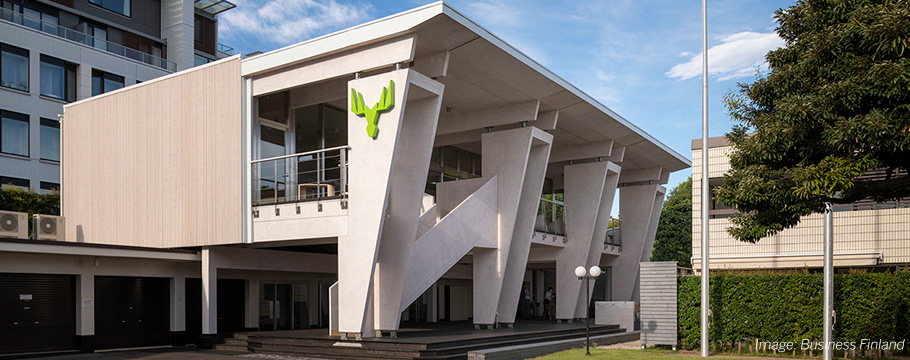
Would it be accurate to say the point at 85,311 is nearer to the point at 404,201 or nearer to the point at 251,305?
the point at 251,305

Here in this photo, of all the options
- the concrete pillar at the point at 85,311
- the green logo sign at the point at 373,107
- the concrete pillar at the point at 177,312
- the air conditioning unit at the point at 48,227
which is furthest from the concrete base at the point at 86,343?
the green logo sign at the point at 373,107

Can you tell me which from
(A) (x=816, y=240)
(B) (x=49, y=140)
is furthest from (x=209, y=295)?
(B) (x=49, y=140)

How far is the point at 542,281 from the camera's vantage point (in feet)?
127

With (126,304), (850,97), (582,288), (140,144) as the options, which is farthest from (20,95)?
(850,97)

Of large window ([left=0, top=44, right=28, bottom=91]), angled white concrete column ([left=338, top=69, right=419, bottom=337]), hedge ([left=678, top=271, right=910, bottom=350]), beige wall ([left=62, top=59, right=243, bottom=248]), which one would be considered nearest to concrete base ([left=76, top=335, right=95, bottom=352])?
beige wall ([left=62, top=59, right=243, bottom=248])

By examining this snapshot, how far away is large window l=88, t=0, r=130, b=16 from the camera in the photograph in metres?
41.6

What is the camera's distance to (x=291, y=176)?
19.6m

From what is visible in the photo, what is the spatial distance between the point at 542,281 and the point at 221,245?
2145 centimetres

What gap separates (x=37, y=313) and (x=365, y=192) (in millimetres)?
9006

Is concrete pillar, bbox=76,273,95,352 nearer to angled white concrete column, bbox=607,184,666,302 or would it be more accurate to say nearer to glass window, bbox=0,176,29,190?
glass window, bbox=0,176,29,190

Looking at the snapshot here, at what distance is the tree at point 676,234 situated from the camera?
49312 mm

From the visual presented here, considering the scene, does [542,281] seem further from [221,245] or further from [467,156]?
[221,245]

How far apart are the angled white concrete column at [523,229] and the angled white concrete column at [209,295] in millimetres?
8366

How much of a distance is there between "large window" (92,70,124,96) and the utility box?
88.4ft
